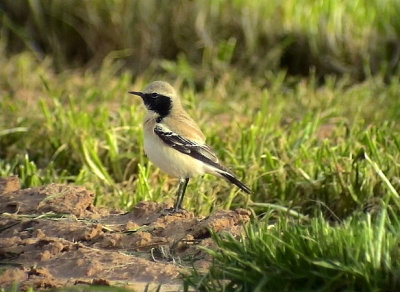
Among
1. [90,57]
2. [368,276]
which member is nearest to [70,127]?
[90,57]

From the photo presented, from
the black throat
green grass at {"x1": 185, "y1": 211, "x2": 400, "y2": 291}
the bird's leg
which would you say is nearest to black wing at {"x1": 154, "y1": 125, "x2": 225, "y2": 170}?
the bird's leg

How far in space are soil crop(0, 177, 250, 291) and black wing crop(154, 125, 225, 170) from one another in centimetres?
80

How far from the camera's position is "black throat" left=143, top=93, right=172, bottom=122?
7062mm

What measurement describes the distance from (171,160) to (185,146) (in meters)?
0.19

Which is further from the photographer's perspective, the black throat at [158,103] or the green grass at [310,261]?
the black throat at [158,103]

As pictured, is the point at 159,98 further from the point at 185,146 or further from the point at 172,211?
the point at 172,211

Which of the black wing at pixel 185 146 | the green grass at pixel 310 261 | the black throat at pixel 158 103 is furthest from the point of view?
the black throat at pixel 158 103

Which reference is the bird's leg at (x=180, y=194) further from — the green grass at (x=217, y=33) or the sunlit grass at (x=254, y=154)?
the green grass at (x=217, y=33)

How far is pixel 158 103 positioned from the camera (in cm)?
708

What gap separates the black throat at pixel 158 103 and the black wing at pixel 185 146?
0.97 feet

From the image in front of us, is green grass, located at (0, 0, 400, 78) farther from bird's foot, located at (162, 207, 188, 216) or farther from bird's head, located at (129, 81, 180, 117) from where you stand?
bird's foot, located at (162, 207, 188, 216)

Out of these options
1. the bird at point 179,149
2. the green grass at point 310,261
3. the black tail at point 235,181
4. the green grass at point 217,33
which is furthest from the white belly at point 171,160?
the green grass at point 217,33

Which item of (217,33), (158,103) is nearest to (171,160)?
(158,103)

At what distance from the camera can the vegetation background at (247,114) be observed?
15.1 ft
